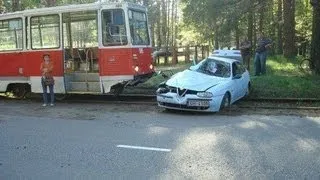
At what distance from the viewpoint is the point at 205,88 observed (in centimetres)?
1266

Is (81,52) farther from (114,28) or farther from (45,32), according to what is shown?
(114,28)

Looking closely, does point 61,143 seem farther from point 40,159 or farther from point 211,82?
point 211,82

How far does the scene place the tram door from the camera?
15156mm

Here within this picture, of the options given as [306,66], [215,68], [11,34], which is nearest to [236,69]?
[215,68]

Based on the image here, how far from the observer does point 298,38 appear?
45906 mm

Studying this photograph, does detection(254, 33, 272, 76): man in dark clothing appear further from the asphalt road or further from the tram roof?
the asphalt road

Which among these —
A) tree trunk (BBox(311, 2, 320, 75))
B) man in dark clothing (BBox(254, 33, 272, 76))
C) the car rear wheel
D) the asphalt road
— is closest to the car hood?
the car rear wheel

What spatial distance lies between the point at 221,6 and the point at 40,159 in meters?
18.1

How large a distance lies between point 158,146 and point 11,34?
9.27m

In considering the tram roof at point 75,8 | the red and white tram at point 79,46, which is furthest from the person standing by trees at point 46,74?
the tram roof at point 75,8

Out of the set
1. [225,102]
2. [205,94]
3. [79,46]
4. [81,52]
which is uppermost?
[79,46]

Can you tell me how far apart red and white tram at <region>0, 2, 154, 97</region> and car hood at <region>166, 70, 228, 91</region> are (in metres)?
1.85

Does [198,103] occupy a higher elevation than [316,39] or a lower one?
lower

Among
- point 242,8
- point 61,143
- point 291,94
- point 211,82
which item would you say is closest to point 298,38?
point 242,8
